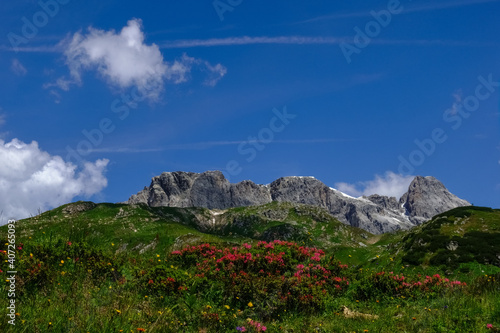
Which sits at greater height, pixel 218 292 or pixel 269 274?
pixel 269 274

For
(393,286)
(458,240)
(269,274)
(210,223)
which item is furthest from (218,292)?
(210,223)

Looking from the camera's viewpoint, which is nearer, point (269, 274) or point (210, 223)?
point (269, 274)

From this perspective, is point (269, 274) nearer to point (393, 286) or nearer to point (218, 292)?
point (218, 292)

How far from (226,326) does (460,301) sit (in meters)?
6.21

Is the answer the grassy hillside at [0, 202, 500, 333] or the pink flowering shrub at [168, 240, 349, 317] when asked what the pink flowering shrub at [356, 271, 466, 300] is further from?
the pink flowering shrub at [168, 240, 349, 317]

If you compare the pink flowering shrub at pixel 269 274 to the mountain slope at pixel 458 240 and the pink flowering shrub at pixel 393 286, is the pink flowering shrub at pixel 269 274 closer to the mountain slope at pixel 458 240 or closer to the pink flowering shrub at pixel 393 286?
the pink flowering shrub at pixel 393 286

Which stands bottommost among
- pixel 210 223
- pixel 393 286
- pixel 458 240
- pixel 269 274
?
pixel 393 286

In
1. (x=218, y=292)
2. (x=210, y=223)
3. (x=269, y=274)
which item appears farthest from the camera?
(x=210, y=223)

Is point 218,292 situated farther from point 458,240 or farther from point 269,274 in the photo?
point 458,240

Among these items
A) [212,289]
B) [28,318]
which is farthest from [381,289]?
[28,318]

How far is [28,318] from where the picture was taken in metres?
6.29

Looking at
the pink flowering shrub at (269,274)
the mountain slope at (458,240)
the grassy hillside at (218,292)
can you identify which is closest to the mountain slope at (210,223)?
the mountain slope at (458,240)

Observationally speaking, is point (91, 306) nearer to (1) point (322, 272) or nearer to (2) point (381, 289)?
(1) point (322, 272)

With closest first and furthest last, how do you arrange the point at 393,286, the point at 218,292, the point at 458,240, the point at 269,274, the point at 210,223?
1. the point at 218,292
2. the point at 269,274
3. the point at 393,286
4. the point at 458,240
5. the point at 210,223
